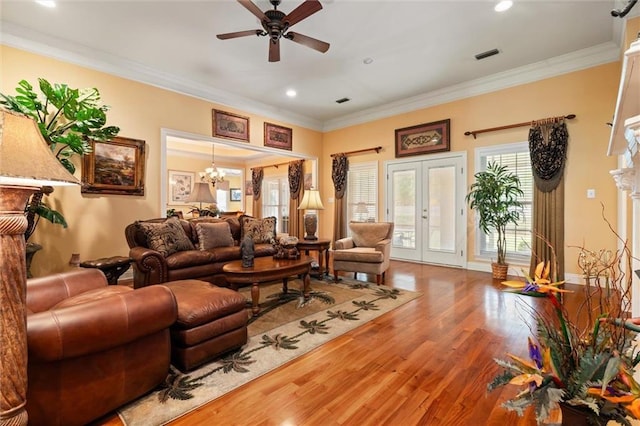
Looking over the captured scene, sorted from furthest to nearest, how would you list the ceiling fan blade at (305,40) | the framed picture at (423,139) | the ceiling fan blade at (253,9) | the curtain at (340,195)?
the curtain at (340,195) < the framed picture at (423,139) < the ceiling fan blade at (305,40) < the ceiling fan blade at (253,9)

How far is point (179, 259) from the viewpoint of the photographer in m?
3.61

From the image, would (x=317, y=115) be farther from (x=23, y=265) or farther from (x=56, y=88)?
(x=23, y=265)

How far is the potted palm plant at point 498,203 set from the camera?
4.46m

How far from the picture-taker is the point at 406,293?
372 centimetres

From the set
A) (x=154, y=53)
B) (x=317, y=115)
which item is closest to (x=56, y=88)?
(x=154, y=53)

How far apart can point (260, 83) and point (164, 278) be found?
361 centimetres

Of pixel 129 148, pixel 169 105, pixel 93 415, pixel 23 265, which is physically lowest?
pixel 93 415

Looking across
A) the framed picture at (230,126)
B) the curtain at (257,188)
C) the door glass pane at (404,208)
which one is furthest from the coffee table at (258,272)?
the curtain at (257,188)

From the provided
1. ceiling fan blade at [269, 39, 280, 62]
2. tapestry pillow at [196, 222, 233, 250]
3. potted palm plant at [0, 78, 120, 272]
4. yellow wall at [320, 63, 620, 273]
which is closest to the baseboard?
yellow wall at [320, 63, 620, 273]

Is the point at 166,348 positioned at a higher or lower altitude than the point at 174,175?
lower

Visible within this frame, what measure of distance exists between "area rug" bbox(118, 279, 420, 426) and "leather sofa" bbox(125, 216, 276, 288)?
0.55m

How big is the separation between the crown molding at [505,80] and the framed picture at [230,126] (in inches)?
104

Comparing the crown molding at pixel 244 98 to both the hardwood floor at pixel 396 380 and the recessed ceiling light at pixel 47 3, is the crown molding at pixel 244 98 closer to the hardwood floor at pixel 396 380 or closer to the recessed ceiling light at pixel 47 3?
the recessed ceiling light at pixel 47 3

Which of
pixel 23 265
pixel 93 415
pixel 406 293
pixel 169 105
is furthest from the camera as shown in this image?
pixel 169 105
